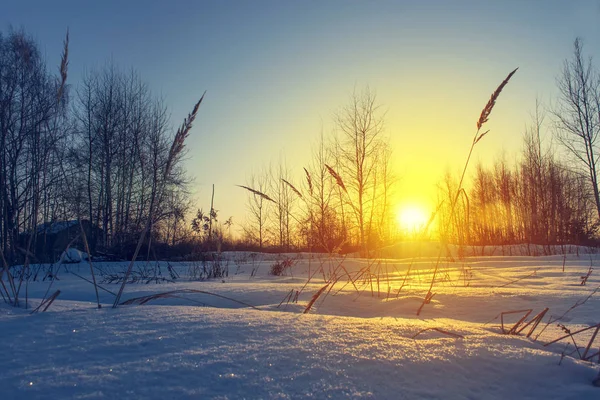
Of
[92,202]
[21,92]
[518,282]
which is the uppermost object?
[21,92]

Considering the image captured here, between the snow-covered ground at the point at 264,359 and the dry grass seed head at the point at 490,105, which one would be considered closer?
the snow-covered ground at the point at 264,359

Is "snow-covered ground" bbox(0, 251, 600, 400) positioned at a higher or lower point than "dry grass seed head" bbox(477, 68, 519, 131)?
lower

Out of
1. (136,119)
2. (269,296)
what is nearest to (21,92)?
(136,119)

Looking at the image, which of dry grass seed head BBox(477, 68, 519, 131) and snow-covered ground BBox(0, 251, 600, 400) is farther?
dry grass seed head BBox(477, 68, 519, 131)

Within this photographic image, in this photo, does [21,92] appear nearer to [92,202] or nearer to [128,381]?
[92,202]

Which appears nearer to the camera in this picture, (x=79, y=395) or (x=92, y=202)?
(x=79, y=395)

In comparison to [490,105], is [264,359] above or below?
below

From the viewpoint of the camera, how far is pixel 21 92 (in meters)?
12.9

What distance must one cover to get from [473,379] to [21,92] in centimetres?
1608

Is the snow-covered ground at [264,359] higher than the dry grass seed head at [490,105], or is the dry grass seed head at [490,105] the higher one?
the dry grass seed head at [490,105]

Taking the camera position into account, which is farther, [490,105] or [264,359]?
[490,105]

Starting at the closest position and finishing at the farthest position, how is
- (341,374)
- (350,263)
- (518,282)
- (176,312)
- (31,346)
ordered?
(341,374)
(31,346)
(176,312)
(518,282)
(350,263)

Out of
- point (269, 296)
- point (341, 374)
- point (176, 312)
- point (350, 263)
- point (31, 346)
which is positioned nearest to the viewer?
point (341, 374)

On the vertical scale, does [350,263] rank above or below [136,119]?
below
